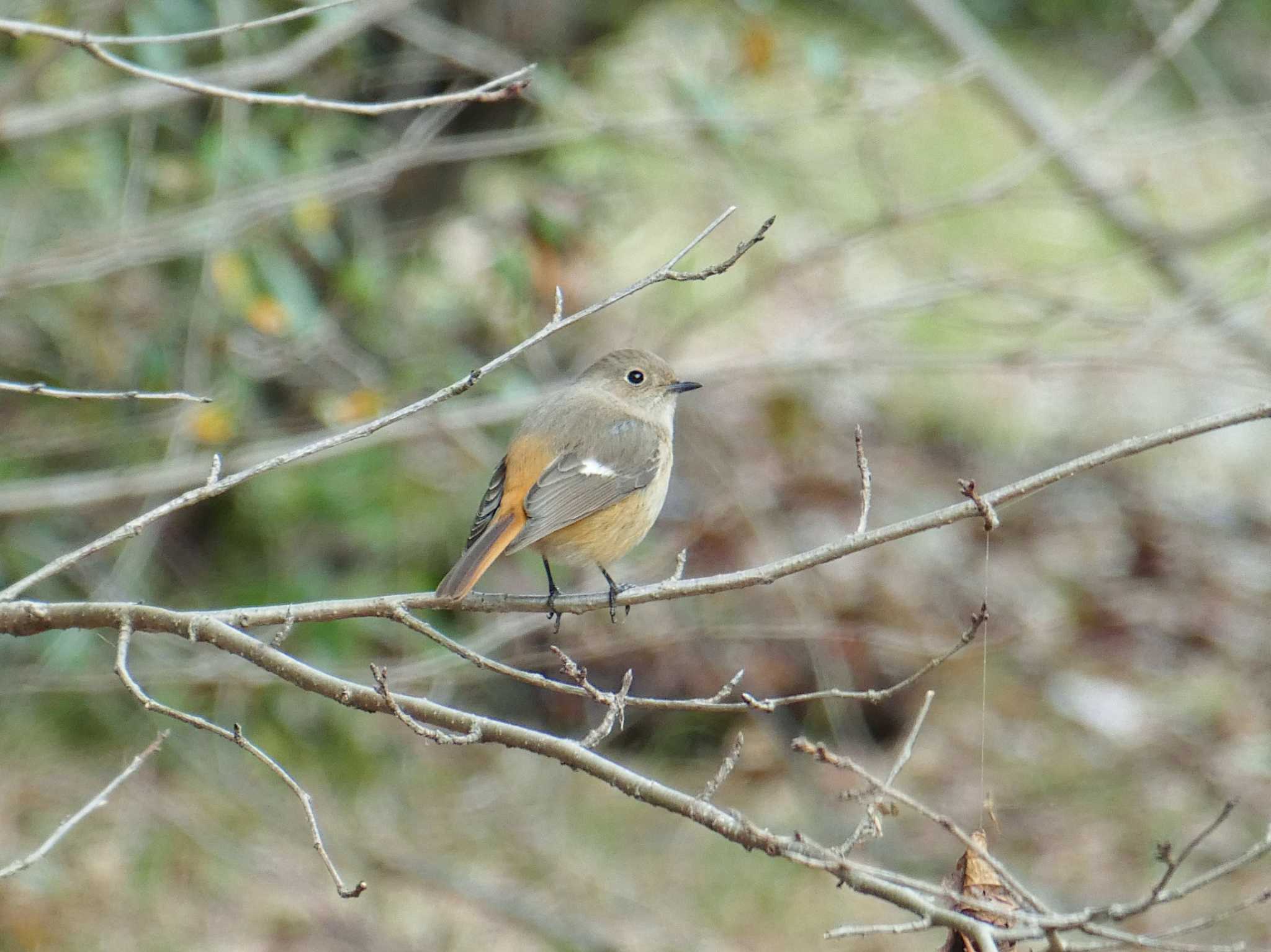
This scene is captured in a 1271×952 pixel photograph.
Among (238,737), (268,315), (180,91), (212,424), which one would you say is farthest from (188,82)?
(268,315)

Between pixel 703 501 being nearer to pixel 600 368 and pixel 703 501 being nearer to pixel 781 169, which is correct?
pixel 781 169

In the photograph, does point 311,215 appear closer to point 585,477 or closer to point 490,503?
point 490,503

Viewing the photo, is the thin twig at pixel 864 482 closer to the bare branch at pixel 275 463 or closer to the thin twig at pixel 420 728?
the bare branch at pixel 275 463

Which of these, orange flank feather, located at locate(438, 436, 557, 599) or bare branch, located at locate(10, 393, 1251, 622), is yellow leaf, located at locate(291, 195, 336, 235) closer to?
orange flank feather, located at locate(438, 436, 557, 599)

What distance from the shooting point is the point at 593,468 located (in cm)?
436

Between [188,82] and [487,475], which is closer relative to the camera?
[188,82]

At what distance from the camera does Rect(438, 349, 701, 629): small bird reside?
414 centimetres

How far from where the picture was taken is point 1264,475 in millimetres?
9664

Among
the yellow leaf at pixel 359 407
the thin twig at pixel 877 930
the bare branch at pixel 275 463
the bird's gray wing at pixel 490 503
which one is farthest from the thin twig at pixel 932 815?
the yellow leaf at pixel 359 407

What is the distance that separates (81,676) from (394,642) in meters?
1.30

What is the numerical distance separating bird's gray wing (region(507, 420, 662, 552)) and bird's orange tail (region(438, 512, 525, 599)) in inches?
1.7

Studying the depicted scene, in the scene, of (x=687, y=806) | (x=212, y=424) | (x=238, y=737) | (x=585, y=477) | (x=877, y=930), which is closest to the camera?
(x=877, y=930)

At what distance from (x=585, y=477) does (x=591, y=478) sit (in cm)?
2

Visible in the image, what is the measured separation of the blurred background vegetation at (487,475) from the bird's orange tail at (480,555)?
0.71m
